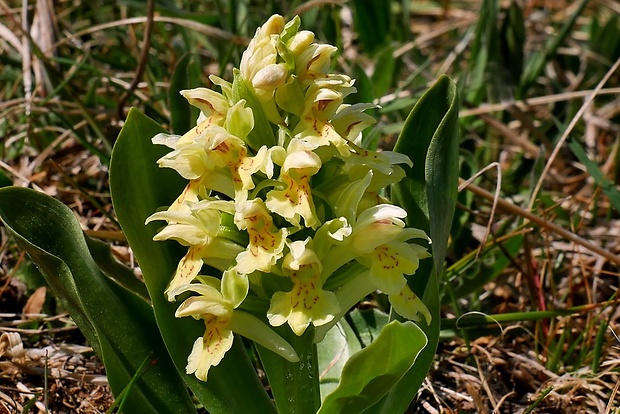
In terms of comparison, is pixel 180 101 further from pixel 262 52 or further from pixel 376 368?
pixel 376 368

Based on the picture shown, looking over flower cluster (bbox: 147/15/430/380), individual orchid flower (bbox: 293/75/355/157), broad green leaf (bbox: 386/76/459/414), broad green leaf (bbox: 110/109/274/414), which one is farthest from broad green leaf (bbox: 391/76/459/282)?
broad green leaf (bbox: 110/109/274/414)

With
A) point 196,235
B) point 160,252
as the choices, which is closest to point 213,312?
point 196,235

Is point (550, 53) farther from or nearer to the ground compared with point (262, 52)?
nearer to the ground

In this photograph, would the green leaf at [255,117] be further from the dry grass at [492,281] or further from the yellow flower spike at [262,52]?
the dry grass at [492,281]

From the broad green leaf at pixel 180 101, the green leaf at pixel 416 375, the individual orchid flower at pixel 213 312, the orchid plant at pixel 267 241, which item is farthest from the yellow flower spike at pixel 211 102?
the broad green leaf at pixel 180 101

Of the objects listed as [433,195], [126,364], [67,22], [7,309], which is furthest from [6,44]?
[433,195]

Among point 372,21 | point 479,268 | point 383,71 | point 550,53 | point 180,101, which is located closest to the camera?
point 180,101

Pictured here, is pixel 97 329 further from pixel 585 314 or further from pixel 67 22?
pixel 67 22

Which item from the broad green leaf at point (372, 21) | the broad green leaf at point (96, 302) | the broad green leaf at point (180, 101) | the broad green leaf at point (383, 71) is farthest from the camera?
the broad green leaf at point (372, 21)
